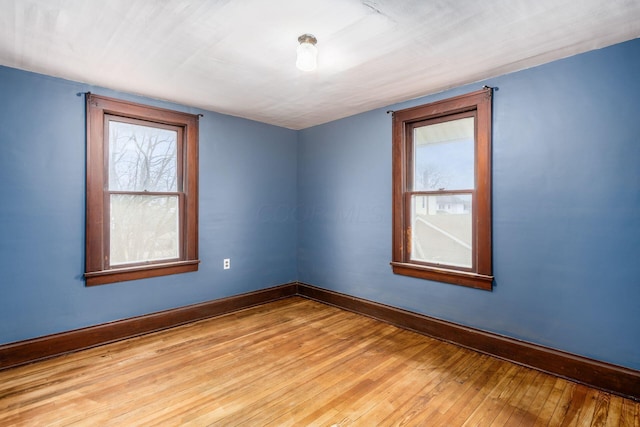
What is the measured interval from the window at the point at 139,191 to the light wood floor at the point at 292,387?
0.77m

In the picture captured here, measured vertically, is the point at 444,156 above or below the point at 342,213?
above

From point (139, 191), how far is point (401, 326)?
9.95 feet

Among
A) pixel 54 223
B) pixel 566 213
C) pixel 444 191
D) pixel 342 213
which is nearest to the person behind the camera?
pixel 566 213

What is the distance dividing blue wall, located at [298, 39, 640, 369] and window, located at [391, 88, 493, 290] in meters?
0.10

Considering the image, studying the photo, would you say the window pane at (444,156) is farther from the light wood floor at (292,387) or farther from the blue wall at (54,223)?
the blue wall at (54,223)

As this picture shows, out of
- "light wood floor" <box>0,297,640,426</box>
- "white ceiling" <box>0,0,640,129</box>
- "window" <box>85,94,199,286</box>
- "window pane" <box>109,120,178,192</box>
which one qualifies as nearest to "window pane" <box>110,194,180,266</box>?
"window" <box>85,94,199,286</box>

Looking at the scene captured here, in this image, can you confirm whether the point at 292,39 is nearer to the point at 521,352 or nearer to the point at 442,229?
the point at 442,229

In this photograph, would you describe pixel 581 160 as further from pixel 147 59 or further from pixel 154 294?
pixel 154 294

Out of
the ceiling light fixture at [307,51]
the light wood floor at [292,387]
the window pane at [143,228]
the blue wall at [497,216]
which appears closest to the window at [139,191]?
the window pane at [143,228]

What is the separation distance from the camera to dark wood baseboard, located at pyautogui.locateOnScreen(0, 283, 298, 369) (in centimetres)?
256

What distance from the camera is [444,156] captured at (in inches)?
125

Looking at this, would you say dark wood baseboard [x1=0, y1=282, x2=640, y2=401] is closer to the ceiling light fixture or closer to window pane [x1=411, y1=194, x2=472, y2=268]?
window pane [x1=411, y1=194, x2=472, y2=268]

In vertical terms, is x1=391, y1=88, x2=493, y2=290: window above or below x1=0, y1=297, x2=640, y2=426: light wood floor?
above

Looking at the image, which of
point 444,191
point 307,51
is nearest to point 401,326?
point 444,191
